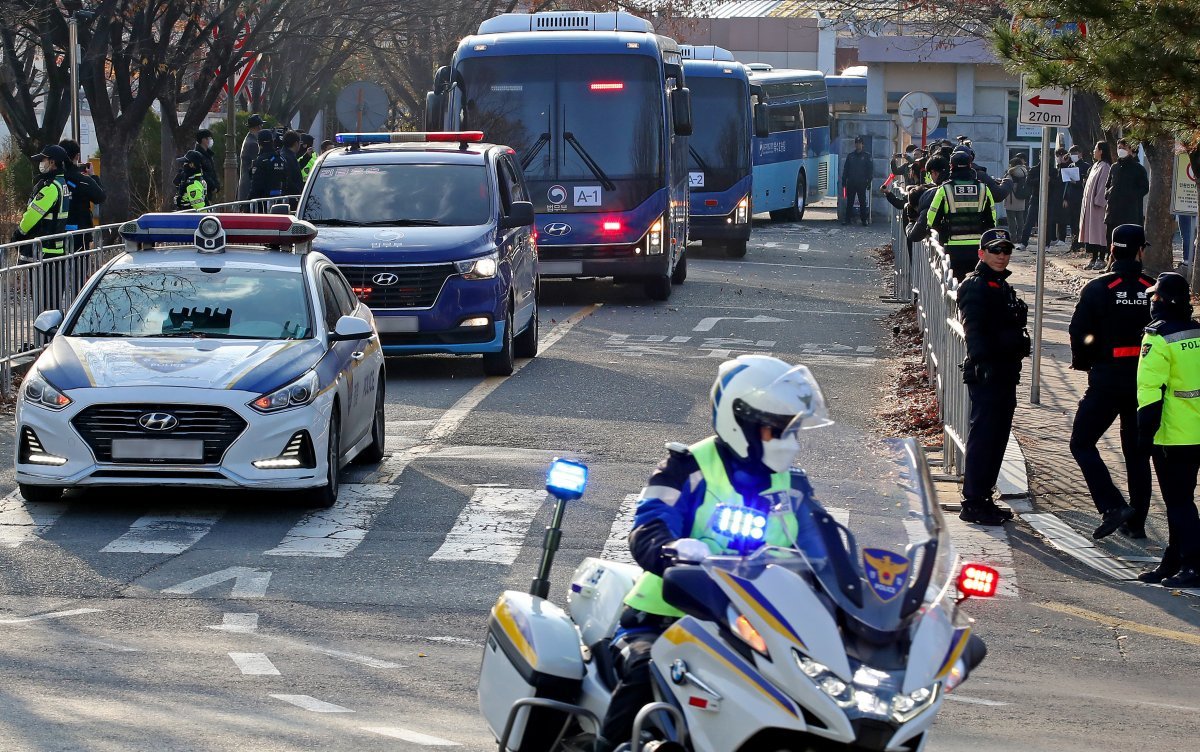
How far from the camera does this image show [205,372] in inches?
418

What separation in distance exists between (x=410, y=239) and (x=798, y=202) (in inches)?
1238

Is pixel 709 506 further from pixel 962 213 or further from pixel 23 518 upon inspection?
pixel 962 213

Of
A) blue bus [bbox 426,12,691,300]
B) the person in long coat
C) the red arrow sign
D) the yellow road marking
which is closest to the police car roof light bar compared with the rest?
the yellow road marking

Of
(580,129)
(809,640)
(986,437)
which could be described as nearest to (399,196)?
(580,129)

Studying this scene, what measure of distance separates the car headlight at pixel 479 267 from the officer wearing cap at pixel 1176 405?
7613 mm

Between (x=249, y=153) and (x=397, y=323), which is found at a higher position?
(x=249, y=153)

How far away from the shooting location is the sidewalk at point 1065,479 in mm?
10492

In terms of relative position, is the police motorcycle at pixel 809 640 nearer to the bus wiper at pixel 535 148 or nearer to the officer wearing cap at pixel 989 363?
the officer wearing cap at pixel 989 363

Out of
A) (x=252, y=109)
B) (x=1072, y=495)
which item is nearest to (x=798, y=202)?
(x=252, y=109)

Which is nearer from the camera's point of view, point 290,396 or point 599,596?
point 599,596

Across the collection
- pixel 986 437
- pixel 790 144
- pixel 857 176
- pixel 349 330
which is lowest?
pixel 857 176

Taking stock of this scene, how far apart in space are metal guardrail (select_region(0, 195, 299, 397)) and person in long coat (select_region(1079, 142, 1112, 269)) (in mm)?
16288

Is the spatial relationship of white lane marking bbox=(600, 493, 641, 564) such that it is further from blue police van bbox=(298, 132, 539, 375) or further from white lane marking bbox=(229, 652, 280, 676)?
blue police van bbox=(298, 132, 539, 375)

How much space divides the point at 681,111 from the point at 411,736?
18.1m
